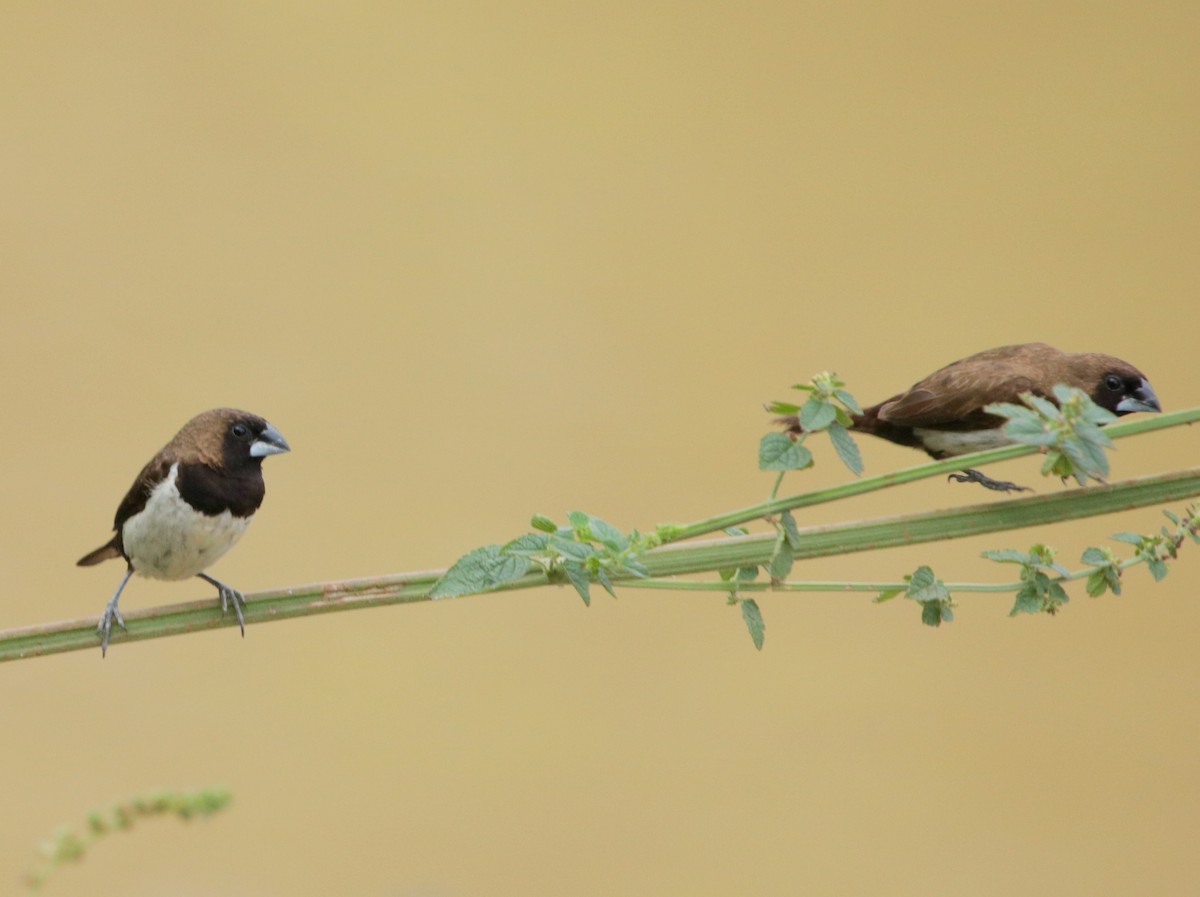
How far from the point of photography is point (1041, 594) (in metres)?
0.86

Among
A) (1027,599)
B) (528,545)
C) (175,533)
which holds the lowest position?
(1027,599)

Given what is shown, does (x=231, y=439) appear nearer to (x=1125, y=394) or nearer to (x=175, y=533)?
(x=175, y=533)

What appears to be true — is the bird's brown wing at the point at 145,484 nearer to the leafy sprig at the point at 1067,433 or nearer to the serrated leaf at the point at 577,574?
the serrated leaf at the point at 577,574

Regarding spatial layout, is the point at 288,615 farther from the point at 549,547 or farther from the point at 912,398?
the point at 912,398

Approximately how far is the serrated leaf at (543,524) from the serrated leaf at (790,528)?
158 millimetres

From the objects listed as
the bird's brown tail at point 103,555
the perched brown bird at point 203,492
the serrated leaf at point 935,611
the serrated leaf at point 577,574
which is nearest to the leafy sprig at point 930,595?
the serrated leaf at point 935,611

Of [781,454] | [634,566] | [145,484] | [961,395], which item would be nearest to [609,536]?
[634,566]

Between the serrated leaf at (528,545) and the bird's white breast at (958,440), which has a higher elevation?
the bird's white breast at (958,440)

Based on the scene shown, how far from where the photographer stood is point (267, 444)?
4.75ft

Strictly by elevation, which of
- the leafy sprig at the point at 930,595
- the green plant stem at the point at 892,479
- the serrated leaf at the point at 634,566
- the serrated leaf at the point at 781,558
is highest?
the green plant stem at the point at 892,479

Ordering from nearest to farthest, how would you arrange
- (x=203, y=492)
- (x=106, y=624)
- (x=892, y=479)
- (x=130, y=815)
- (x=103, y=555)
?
(x=130, y=815) < (x=892, y=479) < (x=106, y=624) < (x=203, y=492) < (x=103, y=555)

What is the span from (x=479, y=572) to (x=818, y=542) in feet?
0.74

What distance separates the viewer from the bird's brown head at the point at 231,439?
145cm

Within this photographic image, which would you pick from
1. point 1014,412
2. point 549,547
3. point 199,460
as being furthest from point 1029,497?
point 199,460
